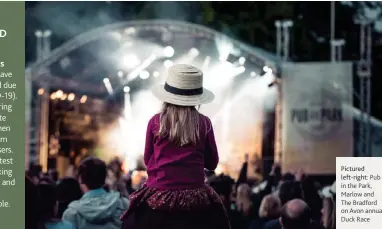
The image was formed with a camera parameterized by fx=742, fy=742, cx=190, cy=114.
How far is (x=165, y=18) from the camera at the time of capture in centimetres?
543

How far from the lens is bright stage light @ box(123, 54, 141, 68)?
5.50 m

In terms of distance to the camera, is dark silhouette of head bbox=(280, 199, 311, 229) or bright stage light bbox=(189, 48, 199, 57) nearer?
dark silhouette of head bbox=(280, 199, 311, 229)

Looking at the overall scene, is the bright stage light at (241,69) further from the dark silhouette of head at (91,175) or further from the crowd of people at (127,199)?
the dark silhouette of head at (91,175)

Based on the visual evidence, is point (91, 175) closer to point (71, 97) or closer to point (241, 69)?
Answer: point (71, 97)

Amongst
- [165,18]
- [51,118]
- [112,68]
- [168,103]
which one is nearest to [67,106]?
[51,118]

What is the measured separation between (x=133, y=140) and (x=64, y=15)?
3.51 feet

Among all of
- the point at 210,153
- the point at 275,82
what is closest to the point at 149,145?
the point at 210,153

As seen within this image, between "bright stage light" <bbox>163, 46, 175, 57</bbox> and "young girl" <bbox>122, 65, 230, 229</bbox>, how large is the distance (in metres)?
1.35

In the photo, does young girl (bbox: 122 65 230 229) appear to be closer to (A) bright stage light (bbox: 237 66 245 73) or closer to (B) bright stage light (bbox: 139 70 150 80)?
(B) bright stage light (bbox: 139 70 150 80)

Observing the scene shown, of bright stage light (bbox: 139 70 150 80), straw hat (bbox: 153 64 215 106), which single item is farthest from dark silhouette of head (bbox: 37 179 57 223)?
bright stage light (bbox: 139 70 150 80)

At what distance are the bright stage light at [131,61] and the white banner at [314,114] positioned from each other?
1.09m

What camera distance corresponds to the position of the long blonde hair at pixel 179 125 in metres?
3.96

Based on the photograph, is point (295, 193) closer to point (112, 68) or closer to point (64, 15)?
point (112, 68)

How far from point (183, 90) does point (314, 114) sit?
63.5 inches
